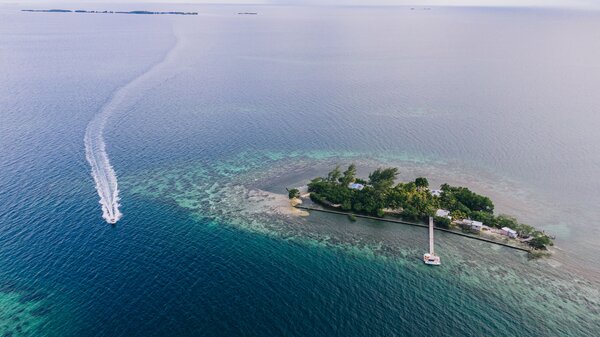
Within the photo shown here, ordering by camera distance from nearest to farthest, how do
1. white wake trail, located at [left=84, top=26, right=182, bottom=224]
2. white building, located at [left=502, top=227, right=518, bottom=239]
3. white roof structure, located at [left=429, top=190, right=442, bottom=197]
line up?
white building, located at [left=502, top=227, right=518, bottom=239] < white wake trail, located at [left=84, top=26, right=182, bottom=224] < white roof structure, located at [left=429, top=190, right=442, bottom=197]

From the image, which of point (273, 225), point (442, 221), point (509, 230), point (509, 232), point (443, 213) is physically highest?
point (443, 213)

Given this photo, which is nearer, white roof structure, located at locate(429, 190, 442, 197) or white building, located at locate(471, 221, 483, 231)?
white building, located at locate(471, 221, 483, 231)

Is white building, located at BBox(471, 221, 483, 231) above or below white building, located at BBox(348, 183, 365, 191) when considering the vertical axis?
below

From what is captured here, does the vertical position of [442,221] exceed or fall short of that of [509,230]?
it exceeds it

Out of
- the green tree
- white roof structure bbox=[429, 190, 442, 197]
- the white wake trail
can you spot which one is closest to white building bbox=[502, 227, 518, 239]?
the green tree

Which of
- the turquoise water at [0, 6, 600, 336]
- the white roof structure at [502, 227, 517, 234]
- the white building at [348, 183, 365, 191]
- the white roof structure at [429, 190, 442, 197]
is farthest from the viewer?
the white building at [348, 183, 365, 191]

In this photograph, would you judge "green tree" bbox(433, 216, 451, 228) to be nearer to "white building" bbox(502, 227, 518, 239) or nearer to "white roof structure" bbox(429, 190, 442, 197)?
"white roof structure" bbox(429, 190, 442, 197)

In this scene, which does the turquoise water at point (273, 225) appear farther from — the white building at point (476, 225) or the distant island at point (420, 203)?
the white building at point (476, 225)

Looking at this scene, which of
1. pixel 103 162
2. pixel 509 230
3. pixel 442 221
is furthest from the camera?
pixel 103 162

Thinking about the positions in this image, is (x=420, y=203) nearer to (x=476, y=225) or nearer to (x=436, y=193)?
(x=436, y=193)

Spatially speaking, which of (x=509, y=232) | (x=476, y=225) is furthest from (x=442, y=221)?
(x=509, y=232)
